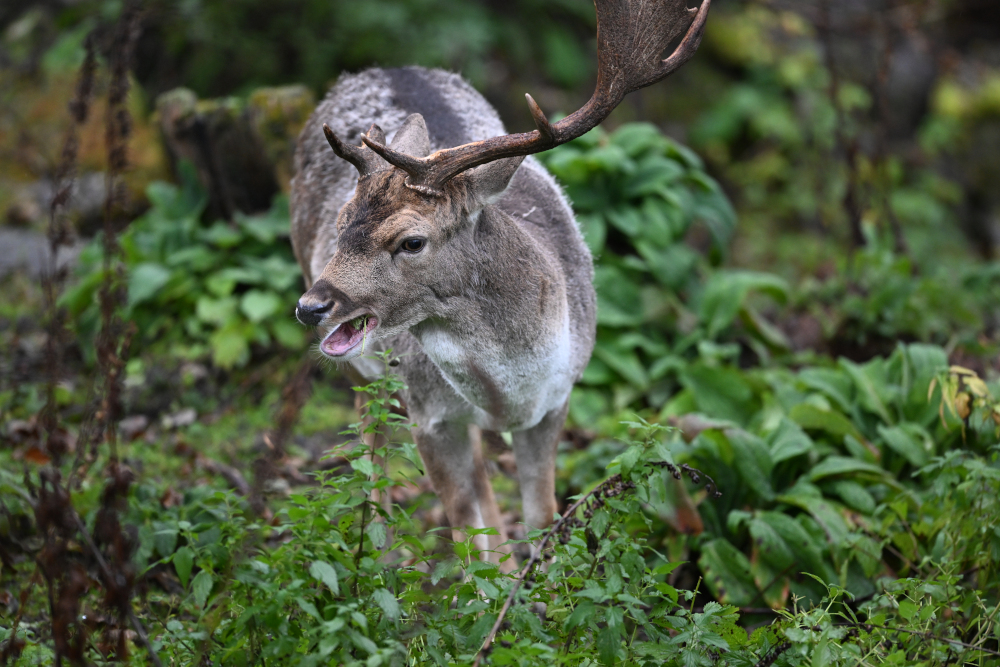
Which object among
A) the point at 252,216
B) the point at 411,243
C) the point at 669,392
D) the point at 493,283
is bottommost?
the point at 669,392

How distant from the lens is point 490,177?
3.61 meters

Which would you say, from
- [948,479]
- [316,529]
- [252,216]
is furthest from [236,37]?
[948,479]

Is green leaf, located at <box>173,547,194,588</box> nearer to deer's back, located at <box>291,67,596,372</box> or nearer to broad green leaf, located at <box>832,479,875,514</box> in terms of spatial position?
deer's back, located at <box>291,67,596,372</box>

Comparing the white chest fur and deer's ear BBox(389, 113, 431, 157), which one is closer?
the white chest fur

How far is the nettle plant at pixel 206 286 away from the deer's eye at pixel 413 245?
3557mm

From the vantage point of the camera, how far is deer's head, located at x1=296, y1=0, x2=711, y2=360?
3434 mm

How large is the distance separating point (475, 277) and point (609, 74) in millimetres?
1014

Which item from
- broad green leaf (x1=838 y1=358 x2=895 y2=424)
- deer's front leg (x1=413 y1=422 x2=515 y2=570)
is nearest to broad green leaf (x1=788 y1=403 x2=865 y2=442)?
broad green leaf (x1=838 y1=358 x2=895 y2=424)

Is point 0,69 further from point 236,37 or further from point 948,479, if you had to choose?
point 948,479

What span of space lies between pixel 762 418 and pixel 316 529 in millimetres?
3726

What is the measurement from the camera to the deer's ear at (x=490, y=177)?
3.60m

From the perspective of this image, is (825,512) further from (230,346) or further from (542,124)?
(230,346)

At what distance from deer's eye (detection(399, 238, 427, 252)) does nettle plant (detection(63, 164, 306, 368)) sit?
140 inches

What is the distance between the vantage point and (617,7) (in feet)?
11.7
